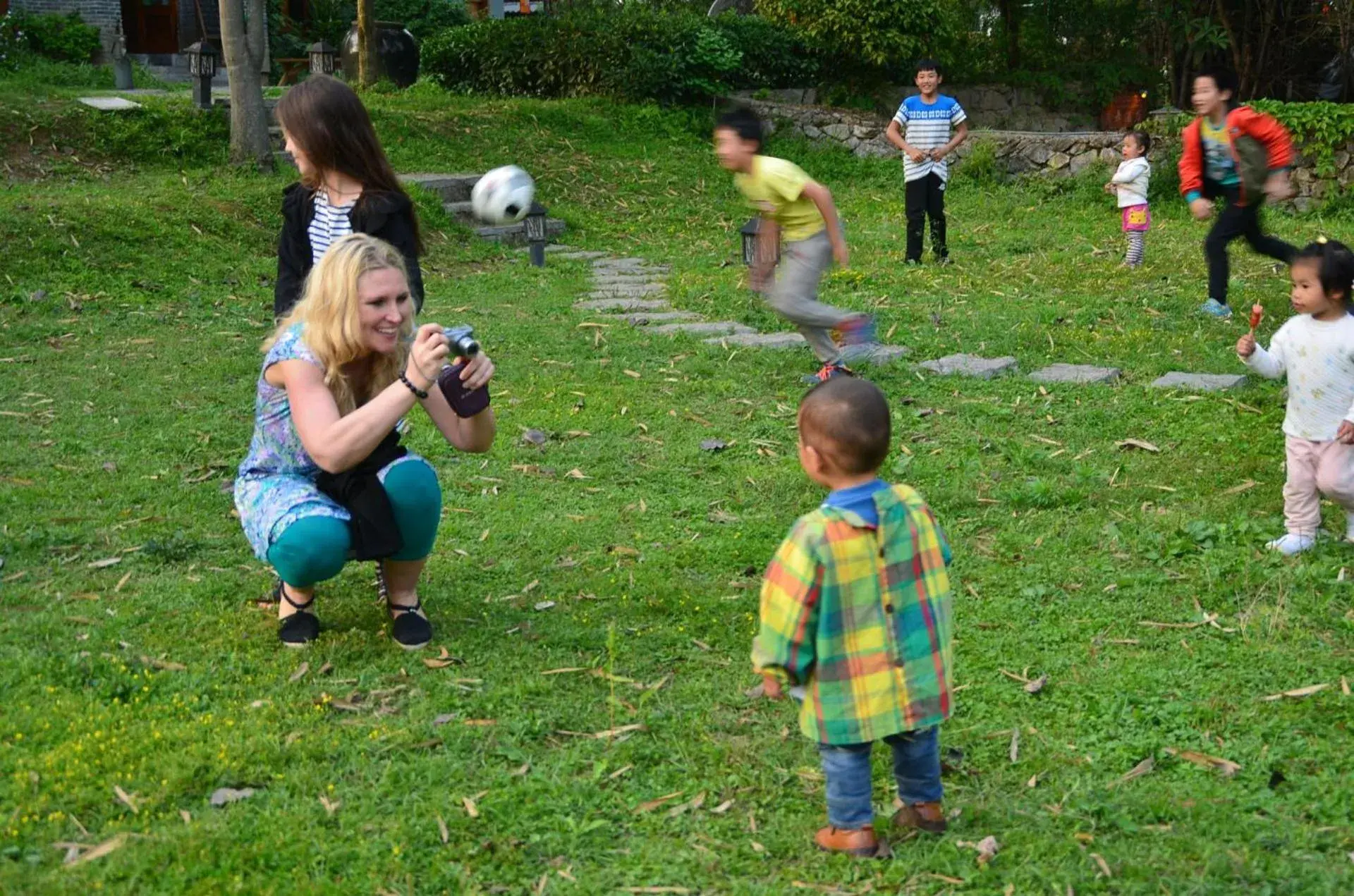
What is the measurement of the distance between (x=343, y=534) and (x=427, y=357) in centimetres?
72

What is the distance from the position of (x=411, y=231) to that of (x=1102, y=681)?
9.53 feet

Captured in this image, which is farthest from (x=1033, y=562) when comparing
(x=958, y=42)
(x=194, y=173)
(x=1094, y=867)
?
(x=958, y=42)

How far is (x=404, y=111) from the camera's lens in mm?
16922

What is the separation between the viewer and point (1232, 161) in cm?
820

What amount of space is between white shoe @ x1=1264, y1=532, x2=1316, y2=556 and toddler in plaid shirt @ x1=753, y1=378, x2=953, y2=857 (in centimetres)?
239

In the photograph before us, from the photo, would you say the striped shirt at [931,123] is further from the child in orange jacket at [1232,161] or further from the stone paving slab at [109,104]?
the stone paving slab at [109,104]

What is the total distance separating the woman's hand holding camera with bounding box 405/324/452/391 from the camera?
12.5ft

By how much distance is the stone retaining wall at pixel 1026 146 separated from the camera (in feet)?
48.0

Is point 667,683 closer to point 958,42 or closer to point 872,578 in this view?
point 872,578

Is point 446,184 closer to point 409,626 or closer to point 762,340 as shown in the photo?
point 762,340

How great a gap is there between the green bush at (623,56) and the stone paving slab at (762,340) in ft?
34.5

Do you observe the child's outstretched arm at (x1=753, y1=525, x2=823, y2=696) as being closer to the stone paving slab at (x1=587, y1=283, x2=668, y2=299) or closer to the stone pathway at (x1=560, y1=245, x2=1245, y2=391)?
the stone pathway at (x1=560, y1=245, x2=1245, y2=391)

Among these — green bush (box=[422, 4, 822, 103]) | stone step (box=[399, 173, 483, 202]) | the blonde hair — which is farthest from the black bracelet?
green bush (box=[422, 4, 822, 103])

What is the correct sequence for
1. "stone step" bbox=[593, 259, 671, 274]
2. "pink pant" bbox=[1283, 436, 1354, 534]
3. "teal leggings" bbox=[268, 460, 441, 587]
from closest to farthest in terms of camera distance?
"teal leggings" bbox=[268, 460, 441, 587], "pink pant" bbox=[1283, 436, 1354, 534], "stone step" bbox=[593, 259, 671, 274]
